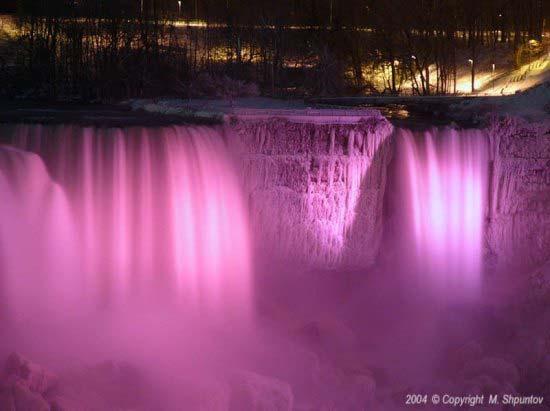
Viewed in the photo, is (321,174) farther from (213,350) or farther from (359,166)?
(213,350)

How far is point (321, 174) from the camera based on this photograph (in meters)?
13.9

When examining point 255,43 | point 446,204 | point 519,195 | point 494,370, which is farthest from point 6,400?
point 255,43

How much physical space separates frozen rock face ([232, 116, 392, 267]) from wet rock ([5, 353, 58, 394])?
5616 mm

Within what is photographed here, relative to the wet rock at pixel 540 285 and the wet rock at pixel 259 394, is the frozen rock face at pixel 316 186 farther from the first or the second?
the wet rock at pixel 259 394

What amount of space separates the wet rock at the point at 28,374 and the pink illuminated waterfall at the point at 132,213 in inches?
84.9

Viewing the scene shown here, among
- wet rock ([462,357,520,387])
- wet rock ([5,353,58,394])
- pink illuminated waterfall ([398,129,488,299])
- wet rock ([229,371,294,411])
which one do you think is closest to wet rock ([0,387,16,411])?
wet rock ([5,353,58,394])

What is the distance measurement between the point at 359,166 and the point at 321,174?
758 mm

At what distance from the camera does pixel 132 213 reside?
39.8 feet

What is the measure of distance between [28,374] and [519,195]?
10.3 m

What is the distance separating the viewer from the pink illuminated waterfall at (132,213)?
11.1 m

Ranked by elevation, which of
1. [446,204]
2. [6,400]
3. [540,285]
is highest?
[446,204]

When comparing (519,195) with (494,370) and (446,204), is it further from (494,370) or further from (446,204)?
(494,370)

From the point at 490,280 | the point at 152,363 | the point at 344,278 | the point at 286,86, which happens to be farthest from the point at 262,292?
the point at 286,86

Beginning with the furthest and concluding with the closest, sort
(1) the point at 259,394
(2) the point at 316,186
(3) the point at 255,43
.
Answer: (3) the point at 255,43
(2) the point at 316,186
(1) the point at 259,394
